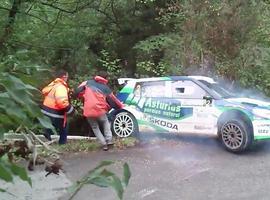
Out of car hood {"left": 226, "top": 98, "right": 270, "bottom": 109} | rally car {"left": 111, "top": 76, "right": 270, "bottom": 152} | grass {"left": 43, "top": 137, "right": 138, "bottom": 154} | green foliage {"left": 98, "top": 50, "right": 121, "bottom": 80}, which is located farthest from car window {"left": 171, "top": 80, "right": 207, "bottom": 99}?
green foliage {"left": 98, "top": 50, "right": 121, "bottom": 80}

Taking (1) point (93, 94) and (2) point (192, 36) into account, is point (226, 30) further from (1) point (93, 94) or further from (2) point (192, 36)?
(1) point (93, 94)

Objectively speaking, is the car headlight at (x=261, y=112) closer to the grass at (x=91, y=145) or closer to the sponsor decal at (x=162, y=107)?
the sponsor decal at (x=162, y=107)

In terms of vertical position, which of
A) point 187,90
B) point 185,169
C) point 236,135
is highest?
point 187,90

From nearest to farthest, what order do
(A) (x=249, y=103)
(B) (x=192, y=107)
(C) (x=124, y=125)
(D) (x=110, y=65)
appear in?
1. (A) (x=249, y=103)
2. (B) (x=192, y=107)
3. (C) (x=124, y=125)
4. (D) (x=110, y=65)

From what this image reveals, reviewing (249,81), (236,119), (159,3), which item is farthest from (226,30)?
(159,3)

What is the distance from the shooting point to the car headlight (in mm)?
9750

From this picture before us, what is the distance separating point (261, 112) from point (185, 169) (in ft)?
6.29

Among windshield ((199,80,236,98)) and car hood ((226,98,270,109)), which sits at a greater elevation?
windshield ((199,80,236,98))

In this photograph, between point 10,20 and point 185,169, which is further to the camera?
point 10,20

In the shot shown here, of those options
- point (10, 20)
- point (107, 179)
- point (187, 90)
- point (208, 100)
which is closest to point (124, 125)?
point (187, 90)

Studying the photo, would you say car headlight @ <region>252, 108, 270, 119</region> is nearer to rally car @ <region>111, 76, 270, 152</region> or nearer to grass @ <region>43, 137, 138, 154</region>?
rally car @ <region>111, 76, 270, 152</region>

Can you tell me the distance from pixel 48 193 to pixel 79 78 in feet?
32.3

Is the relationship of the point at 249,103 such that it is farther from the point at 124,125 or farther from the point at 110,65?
the point at 110,65

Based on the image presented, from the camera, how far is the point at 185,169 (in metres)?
9.04
